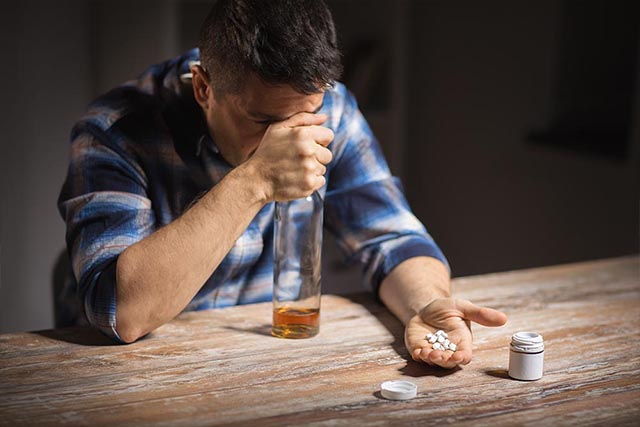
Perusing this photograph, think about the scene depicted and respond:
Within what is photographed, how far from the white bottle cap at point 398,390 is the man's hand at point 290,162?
0.40 m

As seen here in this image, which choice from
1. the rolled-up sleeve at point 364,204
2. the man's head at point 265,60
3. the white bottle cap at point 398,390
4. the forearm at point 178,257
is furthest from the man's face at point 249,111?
the white bottle cap at point 398,390

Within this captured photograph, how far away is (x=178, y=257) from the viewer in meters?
1.49

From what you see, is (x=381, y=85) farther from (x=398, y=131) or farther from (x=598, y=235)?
(x=598, y=235)

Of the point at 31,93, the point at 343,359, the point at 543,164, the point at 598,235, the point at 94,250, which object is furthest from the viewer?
the point at 543,164

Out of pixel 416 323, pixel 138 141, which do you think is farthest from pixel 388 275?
pixel 138 141

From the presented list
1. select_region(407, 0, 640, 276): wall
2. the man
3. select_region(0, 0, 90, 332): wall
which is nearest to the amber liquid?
the man

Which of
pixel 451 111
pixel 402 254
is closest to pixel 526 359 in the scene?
pixel 402 254

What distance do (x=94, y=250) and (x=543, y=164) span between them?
8.18 ft

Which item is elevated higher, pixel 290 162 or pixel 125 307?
pixel 290 162

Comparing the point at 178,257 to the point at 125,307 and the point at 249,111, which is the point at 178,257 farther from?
the point at 249,111

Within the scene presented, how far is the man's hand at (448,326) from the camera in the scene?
Answer: 1.40 meters

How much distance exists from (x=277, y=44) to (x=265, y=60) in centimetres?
4

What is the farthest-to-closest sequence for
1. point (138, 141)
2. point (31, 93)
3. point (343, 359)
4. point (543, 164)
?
1. point (543, 164)
2. point (31, 93)
3. point (138, 141)
4. point (343, 359)

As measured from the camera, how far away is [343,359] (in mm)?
1449
